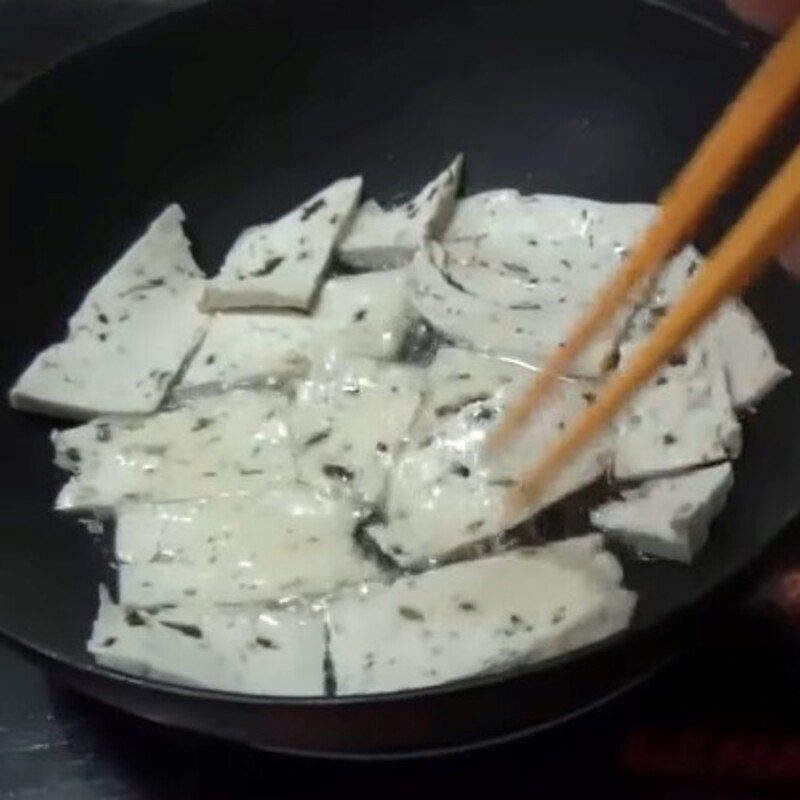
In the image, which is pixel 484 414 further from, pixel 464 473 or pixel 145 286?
pixel 145 286

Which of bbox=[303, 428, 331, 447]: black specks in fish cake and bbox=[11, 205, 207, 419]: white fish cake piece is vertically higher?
bbox=[303, 428, 331, 447]: black specks in fish cake

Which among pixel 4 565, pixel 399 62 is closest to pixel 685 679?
pixel 4 565

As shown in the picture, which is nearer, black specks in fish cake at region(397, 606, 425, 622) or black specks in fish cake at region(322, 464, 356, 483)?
black specks in fish cake at region(397, 606, 425, 622)

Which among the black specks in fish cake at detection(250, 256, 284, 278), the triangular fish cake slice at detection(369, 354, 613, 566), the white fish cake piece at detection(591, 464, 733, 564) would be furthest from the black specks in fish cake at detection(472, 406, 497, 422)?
the black specks in fish cake at detection(250, 256, 284, 278)

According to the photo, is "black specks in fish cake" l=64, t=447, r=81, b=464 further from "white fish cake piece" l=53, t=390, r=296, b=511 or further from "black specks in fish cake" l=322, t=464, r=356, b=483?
"black specks in fish cake" l=322, t=464, r=356, b=483

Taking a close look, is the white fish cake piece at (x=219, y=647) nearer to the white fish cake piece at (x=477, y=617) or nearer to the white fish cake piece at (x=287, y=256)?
the white fish cake piece at (x=477, y=617)

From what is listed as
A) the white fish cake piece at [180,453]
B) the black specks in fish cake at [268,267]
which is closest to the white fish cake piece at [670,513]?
the white fish cake piece at [180,453]
